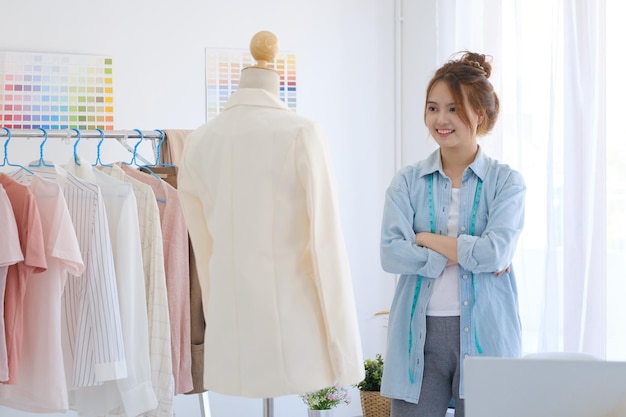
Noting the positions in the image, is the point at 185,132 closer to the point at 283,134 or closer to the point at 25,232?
the point at 25,232

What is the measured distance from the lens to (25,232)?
279 cm

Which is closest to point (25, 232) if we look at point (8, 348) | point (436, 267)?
point (8, 348)

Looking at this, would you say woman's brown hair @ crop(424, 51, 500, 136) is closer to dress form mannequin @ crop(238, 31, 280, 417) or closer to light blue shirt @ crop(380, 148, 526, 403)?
light blue shirt @ crop(380, 148, 526, 403)

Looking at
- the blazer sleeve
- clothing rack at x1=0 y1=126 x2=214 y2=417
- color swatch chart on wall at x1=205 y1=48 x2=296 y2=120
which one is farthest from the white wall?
the blazer sleeve

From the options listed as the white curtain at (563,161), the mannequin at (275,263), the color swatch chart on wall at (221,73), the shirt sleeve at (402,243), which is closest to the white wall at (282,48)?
the color swatch chart on wall at (221,73)

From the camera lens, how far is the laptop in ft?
4.54

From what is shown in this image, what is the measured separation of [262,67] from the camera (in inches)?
85.8

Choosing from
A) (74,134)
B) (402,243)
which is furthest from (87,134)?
(402,243)

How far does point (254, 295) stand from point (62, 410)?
3.64 ft

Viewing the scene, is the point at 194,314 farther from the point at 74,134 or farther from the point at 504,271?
the point at 504,271

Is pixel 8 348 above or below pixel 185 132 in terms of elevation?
below

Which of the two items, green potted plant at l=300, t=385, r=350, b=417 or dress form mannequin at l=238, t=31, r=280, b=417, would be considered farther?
green potted plant at l=300, t=385, r=350, b=417

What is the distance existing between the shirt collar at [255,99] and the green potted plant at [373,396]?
6.75ft

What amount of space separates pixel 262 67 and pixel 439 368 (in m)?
1.00
